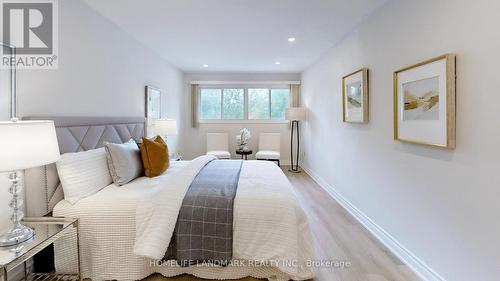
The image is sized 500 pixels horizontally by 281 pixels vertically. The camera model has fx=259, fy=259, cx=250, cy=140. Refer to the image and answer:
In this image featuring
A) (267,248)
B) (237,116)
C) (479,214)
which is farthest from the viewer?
(237,116)

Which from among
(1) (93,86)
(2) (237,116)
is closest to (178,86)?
(2) (237,116)

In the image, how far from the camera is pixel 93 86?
2.82 meters

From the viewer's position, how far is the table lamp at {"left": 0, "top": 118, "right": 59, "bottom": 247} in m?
1.32

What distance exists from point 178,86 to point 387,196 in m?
4.99

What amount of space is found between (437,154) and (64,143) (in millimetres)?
3001

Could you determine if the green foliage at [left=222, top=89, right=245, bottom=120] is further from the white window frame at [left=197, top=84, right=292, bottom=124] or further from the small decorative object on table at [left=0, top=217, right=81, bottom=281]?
the small decorative object on table at [left=0, top=217, right=81, bottom=281]

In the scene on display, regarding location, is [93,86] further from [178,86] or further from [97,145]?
[178,86]

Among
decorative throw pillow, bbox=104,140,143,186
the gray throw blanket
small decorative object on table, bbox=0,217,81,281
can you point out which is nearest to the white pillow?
decorative throw pillow, bbox=104,140,143,186

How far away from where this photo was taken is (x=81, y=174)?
2066 mm

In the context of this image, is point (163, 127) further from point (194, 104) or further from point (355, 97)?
point (355, 97)

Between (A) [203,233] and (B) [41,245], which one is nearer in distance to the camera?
(B) [41,245]

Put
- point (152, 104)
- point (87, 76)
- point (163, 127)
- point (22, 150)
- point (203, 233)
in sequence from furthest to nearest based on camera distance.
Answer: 1. point (152, 104)
2. point (163, 127)
3. point (87, 76)
4. point (203, 233)
5. point (22, 150)

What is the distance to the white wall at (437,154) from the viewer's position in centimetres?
155

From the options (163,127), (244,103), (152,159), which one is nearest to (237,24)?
(152,159)
